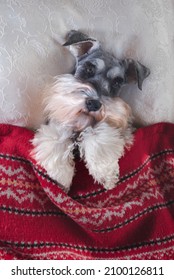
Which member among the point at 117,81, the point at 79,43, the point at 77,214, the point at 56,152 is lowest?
the point at 77,214

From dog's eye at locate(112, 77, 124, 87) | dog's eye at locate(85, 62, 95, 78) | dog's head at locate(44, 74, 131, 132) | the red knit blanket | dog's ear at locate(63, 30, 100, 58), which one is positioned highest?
dog's ear at locate(63, 30, 100, 58)

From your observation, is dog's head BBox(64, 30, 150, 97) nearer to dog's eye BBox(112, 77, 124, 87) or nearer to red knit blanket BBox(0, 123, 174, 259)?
dog's eye BBox(112, 77, 124, 87)

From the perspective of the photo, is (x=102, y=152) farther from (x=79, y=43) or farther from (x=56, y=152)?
(x=79, y=43)

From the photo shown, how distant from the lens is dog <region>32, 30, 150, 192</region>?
4.36ft

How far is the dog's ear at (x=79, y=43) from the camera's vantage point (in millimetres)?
1398

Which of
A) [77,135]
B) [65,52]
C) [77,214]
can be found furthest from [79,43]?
[77,214]

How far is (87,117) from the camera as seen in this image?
4.52 feet

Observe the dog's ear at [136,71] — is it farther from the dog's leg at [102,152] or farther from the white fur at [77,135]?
the dog's leg at [102,152]

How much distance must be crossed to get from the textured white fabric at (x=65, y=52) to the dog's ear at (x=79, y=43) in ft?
0.12

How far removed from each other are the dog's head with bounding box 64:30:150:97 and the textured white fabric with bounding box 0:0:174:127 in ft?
0.16

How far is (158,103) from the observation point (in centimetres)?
159

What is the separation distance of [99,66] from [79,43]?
117mm

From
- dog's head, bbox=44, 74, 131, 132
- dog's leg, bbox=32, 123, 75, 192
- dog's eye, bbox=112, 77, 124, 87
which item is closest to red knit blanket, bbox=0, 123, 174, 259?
dog's leg, bbox=32, 123, 75, 192

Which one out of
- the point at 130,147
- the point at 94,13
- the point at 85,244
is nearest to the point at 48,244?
the point at 85,244
